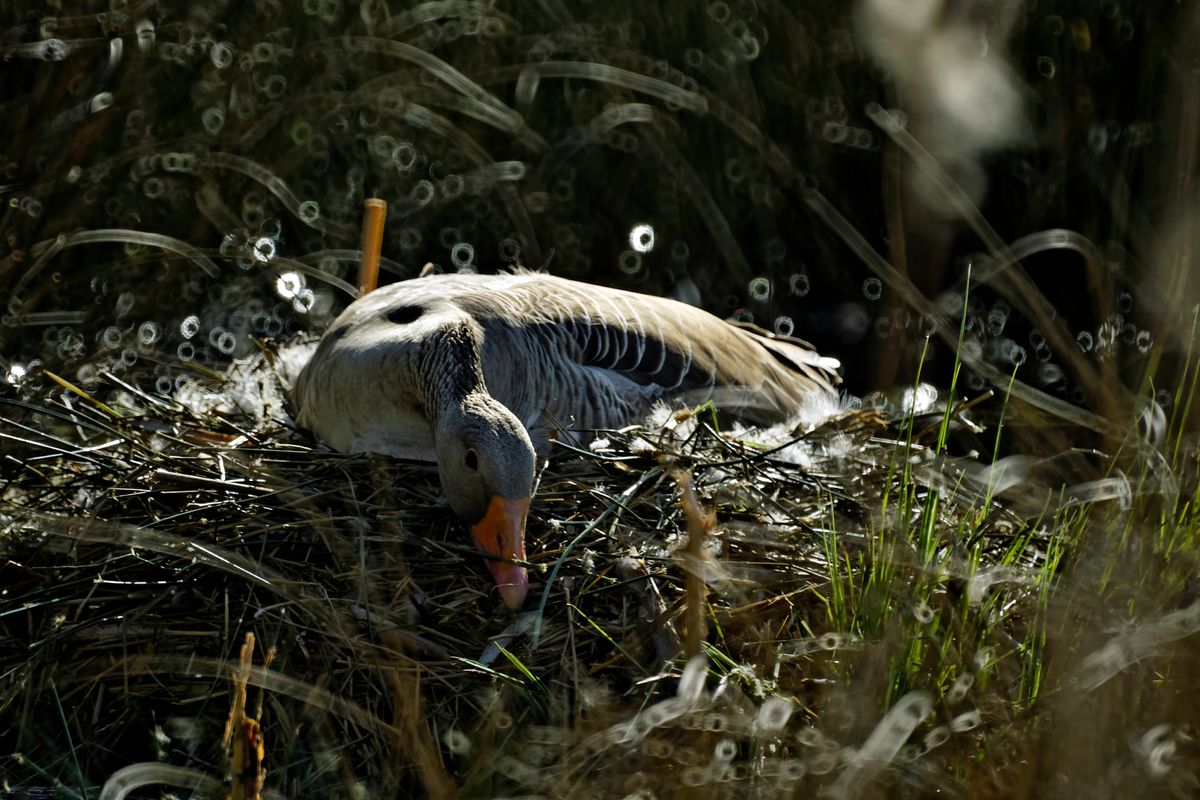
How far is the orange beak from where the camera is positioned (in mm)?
3256

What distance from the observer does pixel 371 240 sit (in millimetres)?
5215

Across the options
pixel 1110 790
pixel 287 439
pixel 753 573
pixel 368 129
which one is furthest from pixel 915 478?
pixel 368 129

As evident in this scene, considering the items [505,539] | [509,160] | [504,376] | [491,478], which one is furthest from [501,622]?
[509,160]

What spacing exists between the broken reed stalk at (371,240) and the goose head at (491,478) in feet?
4.89

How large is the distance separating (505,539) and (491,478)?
20 centimetres

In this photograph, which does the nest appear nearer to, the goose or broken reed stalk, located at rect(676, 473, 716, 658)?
broken reed stalk, located at rect(676, 473, 716, 658)

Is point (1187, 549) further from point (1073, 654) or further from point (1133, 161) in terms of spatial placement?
point (1133, 161)

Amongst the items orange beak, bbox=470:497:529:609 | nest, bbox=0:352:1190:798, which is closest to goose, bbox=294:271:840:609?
orange beak, bbox=470:497:529:609

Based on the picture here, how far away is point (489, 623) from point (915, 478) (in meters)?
1.27

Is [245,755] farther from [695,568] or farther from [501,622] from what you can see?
[501,622]

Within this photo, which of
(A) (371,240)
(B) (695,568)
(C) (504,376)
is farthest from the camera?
(A) (371,240)

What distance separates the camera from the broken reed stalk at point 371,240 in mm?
5141

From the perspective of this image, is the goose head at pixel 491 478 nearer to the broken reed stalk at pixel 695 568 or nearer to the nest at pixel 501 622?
the nest at pixel 501 622

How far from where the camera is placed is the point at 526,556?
3.58 m
